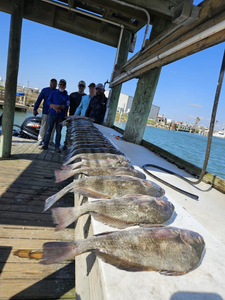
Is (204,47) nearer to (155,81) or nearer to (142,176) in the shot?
(142,176)

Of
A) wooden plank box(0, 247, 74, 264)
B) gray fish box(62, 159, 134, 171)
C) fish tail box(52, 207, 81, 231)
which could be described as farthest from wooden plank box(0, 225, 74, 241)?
fish tail box(52, 207, 81, 231)

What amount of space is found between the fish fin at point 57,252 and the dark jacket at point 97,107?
751 cm

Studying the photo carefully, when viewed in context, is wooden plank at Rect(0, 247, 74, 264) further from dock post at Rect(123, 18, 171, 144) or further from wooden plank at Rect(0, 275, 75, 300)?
dock post at Rect(123, 18, 171, 144)

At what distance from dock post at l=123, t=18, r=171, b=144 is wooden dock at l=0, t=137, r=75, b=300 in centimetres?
347

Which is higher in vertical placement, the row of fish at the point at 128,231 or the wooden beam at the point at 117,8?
the wooden beam at the point at 117,8

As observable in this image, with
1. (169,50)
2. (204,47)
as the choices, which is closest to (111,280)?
(204,47)

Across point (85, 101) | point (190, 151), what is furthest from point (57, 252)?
point (190, 151)

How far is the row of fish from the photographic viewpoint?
4.27 ft

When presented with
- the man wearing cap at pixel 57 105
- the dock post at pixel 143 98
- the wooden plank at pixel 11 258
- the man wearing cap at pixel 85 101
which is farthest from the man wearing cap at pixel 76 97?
the wooden plank at pixel 11 258

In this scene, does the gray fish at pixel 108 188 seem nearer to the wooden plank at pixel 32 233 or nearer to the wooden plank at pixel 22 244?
the wooden plank at pixel 22 244

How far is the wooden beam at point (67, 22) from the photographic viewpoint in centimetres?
790

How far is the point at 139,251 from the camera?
52.6 inches

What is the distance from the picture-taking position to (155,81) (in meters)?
6.40

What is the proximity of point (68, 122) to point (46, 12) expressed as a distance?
5528 mm
